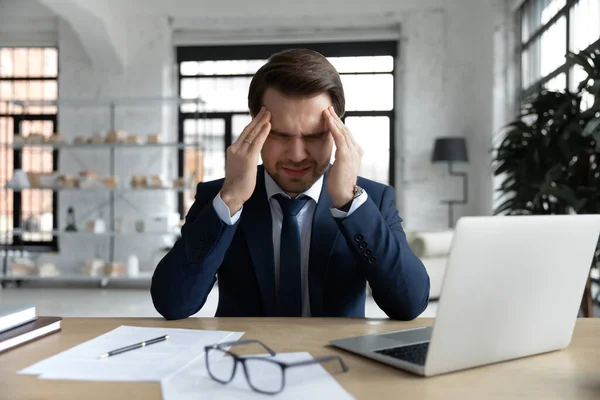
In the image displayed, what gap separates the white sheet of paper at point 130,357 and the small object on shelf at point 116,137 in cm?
560

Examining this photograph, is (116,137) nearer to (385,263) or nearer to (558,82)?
→ (558,82)

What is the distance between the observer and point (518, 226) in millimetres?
843

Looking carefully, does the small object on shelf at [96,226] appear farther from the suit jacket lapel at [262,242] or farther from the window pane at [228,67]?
the suit jacket lapel at [262,242]

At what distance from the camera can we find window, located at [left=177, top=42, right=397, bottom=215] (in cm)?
716

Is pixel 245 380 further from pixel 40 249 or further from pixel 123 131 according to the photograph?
pixel 40 249

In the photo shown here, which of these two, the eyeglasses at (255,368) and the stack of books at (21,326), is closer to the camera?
the eyeglasses at (255,368)

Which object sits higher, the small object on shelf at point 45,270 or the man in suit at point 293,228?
the man in suit at point 293,228

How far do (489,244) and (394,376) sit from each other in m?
0.24

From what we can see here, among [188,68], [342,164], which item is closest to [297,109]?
[342,164]

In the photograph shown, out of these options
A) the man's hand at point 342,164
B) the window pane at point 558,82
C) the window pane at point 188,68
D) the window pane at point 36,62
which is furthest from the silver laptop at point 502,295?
the window pane at point 36,62

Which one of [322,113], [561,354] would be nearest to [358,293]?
[322,113]

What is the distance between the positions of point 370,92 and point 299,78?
599 centimetres

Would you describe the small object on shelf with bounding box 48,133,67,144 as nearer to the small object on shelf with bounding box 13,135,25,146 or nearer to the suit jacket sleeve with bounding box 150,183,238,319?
the small object on shelf with bounding box 13,135,25,146

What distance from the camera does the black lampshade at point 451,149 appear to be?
21.0ft
